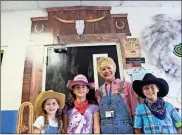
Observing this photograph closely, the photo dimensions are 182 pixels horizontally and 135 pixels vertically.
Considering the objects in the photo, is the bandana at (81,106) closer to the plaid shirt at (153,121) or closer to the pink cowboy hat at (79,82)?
the pink cowboy hat at (79,82)

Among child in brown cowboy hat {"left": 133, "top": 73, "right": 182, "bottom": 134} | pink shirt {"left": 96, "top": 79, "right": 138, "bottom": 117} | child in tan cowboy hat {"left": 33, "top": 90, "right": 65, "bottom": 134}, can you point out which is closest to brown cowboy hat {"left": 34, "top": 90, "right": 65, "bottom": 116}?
child in tan cowboy hat {"left": 33, "top": 90, "right": 65, "bottom": 134}

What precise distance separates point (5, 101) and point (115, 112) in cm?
74

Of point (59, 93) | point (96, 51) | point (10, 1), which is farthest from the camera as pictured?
point (10, 1)

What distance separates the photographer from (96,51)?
1.70 m

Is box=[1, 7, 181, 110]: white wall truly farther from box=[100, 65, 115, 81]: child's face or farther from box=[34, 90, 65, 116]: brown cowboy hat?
box=[100, 65, 115, 81]: child's face

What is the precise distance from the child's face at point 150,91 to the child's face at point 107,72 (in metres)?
0.23

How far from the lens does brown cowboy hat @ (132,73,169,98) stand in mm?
1464

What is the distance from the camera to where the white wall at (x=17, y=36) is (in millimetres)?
1549

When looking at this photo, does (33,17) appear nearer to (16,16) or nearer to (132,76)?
(16,16)

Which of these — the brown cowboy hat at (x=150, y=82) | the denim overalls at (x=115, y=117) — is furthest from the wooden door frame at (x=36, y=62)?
the denim overalls at (x=115, y=117)

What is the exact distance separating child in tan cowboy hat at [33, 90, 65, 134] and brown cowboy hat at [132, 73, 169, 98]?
49 cm

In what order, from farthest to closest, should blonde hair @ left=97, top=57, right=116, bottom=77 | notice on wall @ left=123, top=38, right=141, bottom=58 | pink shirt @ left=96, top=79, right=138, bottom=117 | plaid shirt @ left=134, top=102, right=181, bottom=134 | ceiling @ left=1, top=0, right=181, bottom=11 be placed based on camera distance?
ceiling @ left=1, top=0, right=181, bottom=11
notice on wall @ left=123, top=38, right=141, bottom=58
blonde hair @ left=97, top=57, right=116, bottom=77
pink shirt @ left=96, top=79, right=138, bottom=117
plaid shirt @ left=134, top=102, right=181, bottom=134

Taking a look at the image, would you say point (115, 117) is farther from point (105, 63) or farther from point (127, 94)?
point (105, 63)

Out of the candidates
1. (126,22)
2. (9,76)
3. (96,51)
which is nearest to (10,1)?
(9,76)
